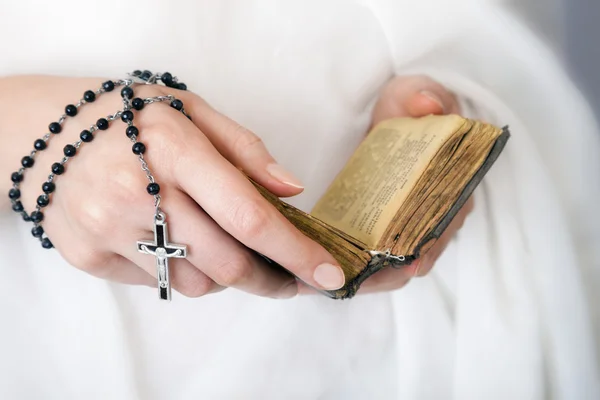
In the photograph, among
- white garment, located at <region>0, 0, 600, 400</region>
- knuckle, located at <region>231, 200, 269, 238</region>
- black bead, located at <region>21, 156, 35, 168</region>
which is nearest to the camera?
knuckle, located at <region>231, 200, 269, 238</region>

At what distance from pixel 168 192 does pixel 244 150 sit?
10 centimetres

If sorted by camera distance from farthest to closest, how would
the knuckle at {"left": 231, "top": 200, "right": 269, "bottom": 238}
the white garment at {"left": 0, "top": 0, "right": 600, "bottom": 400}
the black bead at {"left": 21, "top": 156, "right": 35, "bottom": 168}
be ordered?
the white garment at {"left": 0, "top": 0, "right": 600, "bottom": 400}
the black bead at {"left": 21, "top": 156, "right": 35, "bottom": 168}
the knuckle at {"left": 231, "top": 200, "right": 269, "bottom": 238}

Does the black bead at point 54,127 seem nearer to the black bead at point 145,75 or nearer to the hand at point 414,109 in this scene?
the black bead at point 145,75

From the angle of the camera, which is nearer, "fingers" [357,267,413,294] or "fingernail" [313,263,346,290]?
"fingernail" [313,263,346,290]

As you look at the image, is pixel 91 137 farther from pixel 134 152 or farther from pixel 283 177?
pixel 283 177

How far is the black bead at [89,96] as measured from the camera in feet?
2.03

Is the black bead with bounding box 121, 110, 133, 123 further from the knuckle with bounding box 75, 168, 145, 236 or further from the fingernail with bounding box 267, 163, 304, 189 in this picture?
the fingernail with bounding box 267, 163, 304, 189

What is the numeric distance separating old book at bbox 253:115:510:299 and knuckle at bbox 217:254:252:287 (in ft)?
0.23

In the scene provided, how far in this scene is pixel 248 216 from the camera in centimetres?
53

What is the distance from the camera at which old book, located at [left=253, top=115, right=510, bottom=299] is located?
0.58 metres

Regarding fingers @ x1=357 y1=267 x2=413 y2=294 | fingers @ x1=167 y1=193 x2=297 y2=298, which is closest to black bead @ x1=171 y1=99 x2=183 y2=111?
fingers @ x1=167 y1=193 x2=297 y2=298

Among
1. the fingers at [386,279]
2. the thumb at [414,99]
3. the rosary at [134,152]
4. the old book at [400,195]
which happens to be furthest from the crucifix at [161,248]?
the thumb at [414,99]

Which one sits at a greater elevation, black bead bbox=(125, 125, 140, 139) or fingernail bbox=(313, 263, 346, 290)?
black bead bbox=(125, 125, 140, 139)

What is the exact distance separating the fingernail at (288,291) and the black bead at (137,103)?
266 mm
